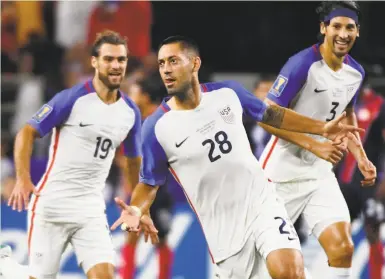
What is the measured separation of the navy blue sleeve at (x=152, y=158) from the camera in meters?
6.81

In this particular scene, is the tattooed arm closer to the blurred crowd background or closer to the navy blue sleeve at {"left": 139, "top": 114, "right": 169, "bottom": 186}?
the navy blue sleeve at {"left": 139, "top": 114, "right": 169, "bottom": 186}

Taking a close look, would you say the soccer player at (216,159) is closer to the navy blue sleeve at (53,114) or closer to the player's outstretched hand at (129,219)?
the player's outstretched hand at (129,219)

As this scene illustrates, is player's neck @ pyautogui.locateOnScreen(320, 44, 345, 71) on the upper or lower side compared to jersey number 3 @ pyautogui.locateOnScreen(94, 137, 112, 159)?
upper

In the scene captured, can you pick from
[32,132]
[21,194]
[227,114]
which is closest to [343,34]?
[227,114]

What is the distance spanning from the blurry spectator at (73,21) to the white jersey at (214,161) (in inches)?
223

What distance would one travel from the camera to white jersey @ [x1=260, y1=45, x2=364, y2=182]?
7.50 metres

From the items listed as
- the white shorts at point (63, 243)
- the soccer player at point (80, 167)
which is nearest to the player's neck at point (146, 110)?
the soccer player at point (80, 167)

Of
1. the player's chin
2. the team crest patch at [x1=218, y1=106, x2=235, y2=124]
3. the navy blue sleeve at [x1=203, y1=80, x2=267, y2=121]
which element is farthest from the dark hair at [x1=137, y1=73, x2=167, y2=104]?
the team crest patch at [x1=218, y1=106, x2=235, y2=124]

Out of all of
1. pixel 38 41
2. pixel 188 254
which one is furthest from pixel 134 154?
pixel 38 41

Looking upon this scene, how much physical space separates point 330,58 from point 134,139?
5.70ft

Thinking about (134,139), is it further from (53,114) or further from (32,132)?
(32,132)

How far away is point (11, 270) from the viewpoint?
7895 mm

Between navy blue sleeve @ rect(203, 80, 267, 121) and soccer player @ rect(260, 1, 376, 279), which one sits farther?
soccer player @ rect(260, 1, 376, 279)

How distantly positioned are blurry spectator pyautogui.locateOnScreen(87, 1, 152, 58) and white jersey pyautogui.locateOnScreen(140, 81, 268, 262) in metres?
5.29
